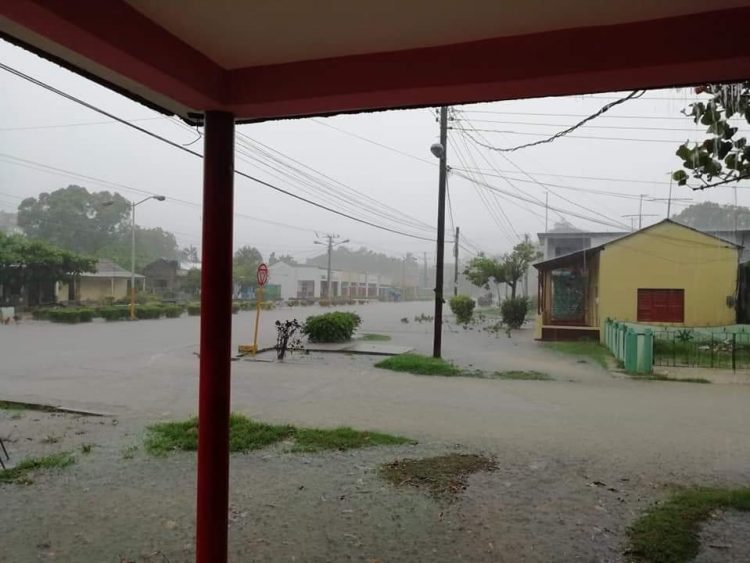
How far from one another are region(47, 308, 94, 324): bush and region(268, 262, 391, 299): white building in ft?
15.6

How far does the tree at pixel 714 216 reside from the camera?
618cm

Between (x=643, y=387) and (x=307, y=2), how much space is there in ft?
28.9

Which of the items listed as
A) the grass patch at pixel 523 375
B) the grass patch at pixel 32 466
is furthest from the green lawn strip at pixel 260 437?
the grass patch at pixel 523 375

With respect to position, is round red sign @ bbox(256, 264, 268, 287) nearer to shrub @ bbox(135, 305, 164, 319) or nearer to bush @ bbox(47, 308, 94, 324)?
bush @ bbox(47, 308, 94, 324)

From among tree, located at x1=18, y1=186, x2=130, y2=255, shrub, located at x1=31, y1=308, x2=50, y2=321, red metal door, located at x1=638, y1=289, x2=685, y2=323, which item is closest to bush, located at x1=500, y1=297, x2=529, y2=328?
red metal door, located at x1=638, y1=289, x2=685, y2=323

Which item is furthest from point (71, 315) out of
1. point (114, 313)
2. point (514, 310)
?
point (514, 310)

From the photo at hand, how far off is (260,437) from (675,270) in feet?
24.3

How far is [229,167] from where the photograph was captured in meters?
2.29

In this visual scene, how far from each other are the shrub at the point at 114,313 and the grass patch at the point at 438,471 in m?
12.6

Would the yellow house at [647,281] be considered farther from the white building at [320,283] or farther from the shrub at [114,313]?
the shrub at [114,313]

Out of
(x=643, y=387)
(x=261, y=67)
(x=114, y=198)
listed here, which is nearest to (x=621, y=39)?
(x=261, y=67)

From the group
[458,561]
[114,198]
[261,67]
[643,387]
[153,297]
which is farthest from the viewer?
[153,297]

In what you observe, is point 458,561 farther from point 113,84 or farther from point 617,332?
point 617,332

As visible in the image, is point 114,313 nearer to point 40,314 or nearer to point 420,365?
point 40,314
